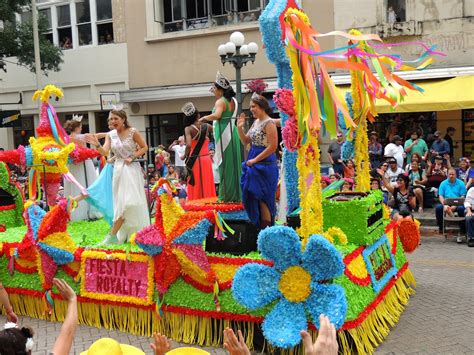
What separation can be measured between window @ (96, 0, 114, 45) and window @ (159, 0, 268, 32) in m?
2.43

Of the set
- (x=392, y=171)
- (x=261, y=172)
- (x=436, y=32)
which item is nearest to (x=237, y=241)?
(x=261, y=172)

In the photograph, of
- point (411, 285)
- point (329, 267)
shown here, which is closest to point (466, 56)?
point (411, 285)

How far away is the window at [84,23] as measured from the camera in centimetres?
2191

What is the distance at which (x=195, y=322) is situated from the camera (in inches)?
217

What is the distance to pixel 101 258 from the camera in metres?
5.98

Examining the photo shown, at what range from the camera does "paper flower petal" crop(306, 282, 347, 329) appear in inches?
178

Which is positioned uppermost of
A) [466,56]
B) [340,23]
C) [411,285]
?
[340,23]

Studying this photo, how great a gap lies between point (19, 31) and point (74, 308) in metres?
18.8

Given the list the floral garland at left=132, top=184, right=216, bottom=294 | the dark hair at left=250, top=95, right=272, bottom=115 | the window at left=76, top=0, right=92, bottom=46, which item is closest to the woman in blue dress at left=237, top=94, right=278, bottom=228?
the dark hair at left=250, top=95, right=272, bottom=115

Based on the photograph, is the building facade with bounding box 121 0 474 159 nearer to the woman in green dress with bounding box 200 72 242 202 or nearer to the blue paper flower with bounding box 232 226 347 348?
the woman in green dress with bounding box 200 72 242 202

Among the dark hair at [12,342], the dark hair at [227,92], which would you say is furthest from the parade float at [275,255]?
the dark hair at [12,342]

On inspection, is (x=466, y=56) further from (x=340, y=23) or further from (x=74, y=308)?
(x=74, y=308)

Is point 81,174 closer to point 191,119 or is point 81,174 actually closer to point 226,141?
point 191,119

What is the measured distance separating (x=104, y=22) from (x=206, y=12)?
4323 mm
